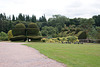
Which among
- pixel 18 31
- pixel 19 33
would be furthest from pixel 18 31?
pixel 19 33

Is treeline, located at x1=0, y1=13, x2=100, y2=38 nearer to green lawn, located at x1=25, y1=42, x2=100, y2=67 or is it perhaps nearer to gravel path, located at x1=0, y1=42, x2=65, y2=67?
green lawn, located at x1=25, y1=42, x2=100, y2=67

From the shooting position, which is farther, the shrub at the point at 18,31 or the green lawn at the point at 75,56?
the shrub at the point at 18,31

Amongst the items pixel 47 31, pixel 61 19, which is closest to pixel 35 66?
pixel 47 31

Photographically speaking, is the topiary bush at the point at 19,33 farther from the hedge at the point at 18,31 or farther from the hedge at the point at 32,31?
the hedge at the point at 32,31

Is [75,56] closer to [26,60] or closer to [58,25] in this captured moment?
[26,60]

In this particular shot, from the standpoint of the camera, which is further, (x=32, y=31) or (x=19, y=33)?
(x=32, y=31)

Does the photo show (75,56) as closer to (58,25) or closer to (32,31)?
(32,31)

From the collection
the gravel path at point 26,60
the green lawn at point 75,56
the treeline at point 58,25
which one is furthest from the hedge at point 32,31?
the gravel path at point 26,60

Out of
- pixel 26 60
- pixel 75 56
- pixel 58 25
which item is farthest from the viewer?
pixel 58 25

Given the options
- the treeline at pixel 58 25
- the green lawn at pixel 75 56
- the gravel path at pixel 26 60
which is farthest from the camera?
the treeline at pixel 58 25

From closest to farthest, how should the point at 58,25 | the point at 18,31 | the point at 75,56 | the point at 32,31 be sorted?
the point at 75,56 → the point at 18,31 → the point at 32,31 → the point at 58,25

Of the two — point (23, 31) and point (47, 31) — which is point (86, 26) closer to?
point (47, 31)

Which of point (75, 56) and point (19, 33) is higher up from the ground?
point (19, 33)

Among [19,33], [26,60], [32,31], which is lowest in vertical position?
[26,60]
